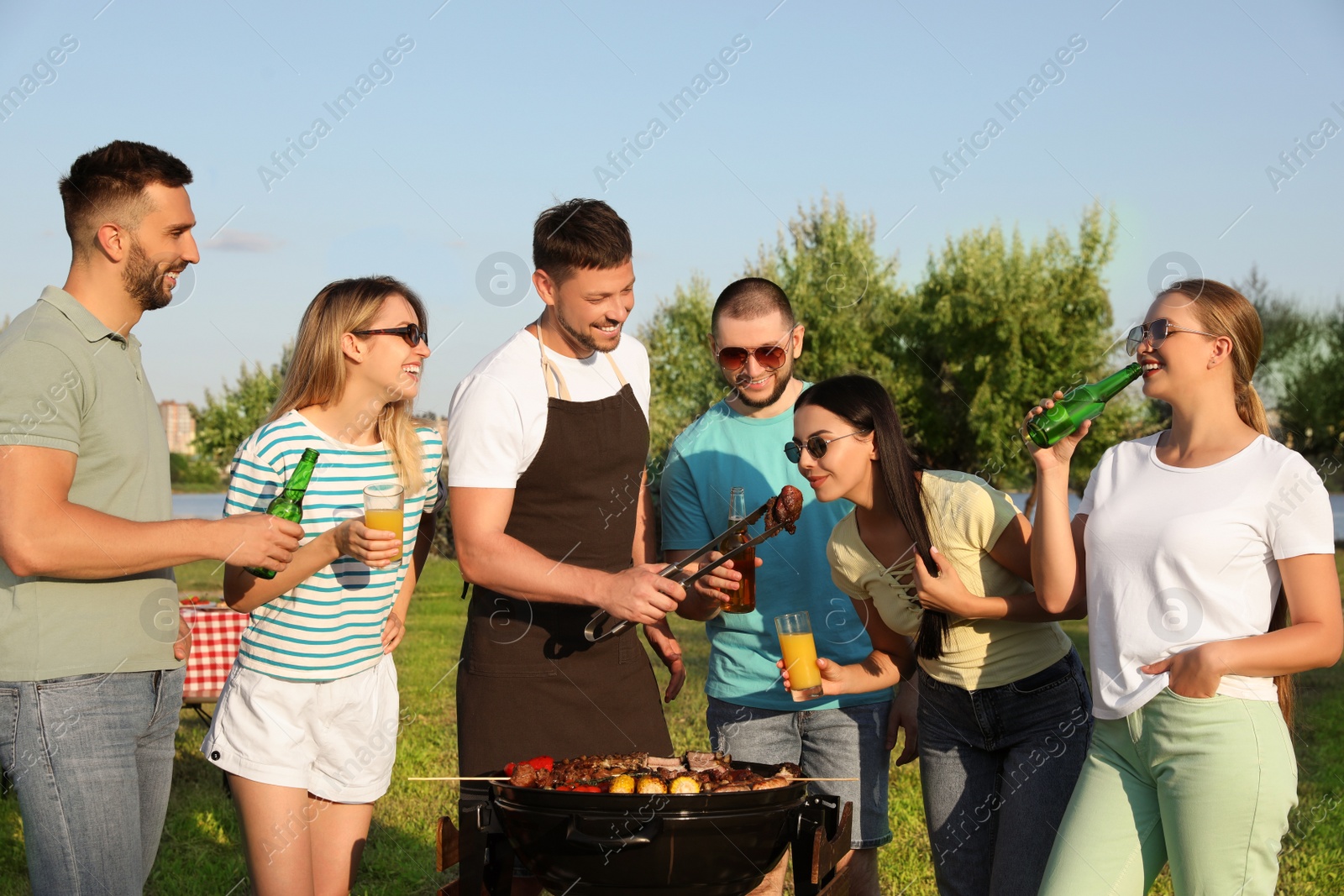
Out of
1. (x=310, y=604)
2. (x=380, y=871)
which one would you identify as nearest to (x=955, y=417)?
(x=380, y=871)

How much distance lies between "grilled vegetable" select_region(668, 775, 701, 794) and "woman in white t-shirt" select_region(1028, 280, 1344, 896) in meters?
1.05

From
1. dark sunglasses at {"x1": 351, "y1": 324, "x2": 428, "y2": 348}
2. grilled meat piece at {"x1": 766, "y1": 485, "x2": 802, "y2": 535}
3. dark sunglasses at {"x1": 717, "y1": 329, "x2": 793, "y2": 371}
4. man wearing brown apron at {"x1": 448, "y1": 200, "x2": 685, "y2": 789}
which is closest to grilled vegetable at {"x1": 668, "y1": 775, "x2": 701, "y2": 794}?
man wearing brown apron at {"x1": 448, "y1": 200, "x2": 685, "y2": 789}

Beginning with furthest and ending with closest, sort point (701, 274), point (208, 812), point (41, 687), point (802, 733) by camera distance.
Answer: point (701, 274)
point (208, 812)
point (802, 733)
point (41, 687)

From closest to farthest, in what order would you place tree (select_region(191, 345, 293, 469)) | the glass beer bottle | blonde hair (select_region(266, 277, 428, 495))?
blonde hair (select_region(266, 277, 428, 495)), the glass beer bottle, tree (select_region(191, 345, 293, 469))

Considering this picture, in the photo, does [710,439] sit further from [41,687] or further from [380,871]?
[380,871]

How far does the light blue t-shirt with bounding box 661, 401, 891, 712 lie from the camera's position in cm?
442

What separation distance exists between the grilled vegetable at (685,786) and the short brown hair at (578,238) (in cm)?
175

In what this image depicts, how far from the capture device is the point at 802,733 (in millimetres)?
4441

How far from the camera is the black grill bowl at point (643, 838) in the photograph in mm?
2842

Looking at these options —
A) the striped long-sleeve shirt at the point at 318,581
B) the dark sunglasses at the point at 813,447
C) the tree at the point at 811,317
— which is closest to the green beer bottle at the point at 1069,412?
the dark sunglasses at the point at 813,447

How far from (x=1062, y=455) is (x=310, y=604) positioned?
2.41 meters

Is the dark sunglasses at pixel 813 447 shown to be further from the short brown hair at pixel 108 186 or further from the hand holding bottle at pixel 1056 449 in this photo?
the short brown hair at pixel 108 186

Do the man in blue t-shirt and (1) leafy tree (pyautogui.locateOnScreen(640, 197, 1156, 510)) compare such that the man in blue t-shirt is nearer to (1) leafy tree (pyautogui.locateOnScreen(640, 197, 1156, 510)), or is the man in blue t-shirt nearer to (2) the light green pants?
(2) the light green pants

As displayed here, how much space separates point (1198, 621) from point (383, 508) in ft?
7.79
